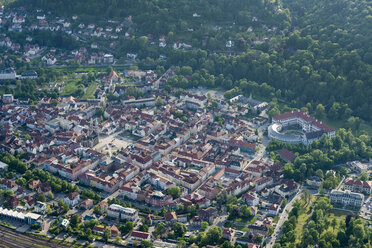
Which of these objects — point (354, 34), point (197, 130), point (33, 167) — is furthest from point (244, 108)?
point (33, 167)

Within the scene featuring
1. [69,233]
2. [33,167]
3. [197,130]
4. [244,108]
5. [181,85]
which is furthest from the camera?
[181,85]

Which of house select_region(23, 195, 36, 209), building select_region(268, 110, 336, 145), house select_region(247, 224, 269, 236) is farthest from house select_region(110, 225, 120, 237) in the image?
building select_region(268, 110, 336, 145)

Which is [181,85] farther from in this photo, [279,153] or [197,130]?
[279,153]

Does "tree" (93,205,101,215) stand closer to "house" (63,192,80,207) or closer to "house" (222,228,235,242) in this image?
"house" (63,192,80,207)

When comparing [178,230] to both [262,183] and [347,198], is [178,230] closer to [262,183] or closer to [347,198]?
[262,183]

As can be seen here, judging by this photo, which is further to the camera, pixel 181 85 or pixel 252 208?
pixel 181 85

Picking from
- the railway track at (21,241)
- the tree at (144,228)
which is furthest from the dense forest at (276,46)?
the railway track at (21,241)
